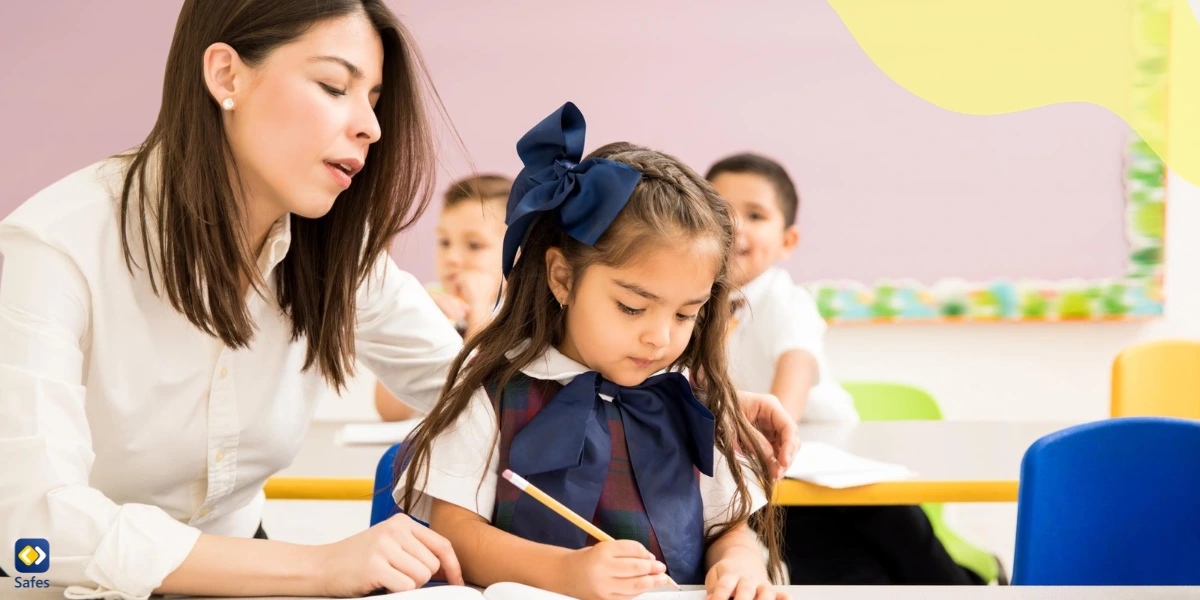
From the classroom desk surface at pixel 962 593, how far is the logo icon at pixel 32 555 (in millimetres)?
50

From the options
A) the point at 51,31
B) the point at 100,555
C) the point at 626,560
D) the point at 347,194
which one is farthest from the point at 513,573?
the point at 51,31

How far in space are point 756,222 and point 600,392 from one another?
1570 mm

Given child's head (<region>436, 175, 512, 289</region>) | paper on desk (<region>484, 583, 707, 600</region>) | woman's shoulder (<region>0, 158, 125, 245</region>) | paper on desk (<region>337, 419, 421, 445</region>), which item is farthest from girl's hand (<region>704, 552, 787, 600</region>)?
child's head (<region>436, 175, 512, 289</region>)

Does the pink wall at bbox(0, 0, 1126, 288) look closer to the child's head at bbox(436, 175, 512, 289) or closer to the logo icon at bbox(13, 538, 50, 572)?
the child's head at bbox(436, 175, 512, 289)

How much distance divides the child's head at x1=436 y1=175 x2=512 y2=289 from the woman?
4.63ft


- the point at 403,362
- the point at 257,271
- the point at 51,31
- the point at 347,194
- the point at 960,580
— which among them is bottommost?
the point at 960,580

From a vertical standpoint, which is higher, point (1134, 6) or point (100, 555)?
point (1134, 6)

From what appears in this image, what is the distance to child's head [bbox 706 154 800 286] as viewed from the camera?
9.12 ft

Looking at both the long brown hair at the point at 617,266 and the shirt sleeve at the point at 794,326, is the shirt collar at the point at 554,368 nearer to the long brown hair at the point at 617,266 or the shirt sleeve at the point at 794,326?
the long brown hair at the point at 617,266

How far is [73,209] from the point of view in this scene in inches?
46.0

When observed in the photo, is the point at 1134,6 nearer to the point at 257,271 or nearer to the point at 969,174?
the point at 969,174

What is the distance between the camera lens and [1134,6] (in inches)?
135

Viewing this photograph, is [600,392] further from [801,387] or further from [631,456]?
[801,387]

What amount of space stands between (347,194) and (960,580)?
5.50 ft
